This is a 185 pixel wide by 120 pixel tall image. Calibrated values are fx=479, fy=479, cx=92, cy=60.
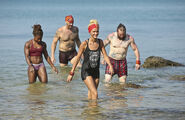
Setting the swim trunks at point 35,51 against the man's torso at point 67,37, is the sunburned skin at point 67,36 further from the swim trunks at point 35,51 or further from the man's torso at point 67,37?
the swim trunks at point 35,51

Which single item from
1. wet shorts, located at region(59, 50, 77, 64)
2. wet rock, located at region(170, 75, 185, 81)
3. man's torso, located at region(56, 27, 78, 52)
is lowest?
wet rock, located at region(170, 75, 185, 81)

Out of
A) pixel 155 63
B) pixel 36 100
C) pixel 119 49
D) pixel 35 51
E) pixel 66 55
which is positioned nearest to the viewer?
pixel 36 100

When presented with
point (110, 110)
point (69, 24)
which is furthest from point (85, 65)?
point (69, 24)

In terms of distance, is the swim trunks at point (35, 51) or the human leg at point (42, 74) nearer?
the swim trunks at point (35, 51)

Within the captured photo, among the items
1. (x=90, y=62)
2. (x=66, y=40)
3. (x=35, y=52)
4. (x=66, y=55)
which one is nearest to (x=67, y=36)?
(x=66, y=40)

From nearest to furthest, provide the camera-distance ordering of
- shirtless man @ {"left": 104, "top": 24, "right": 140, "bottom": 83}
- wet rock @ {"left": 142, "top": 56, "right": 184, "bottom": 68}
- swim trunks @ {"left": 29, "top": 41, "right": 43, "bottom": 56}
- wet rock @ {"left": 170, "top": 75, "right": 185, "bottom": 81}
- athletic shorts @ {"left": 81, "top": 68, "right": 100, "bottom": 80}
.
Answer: athletic shorts @ {"left": 81, "top": 68, "right": 100, "bottom": 80}, swim trunks @ {"left": 29, "top": 41, "right": 43, "bottom": 56}, shirtless man @ {"left": 104, "top": 24, "right": 140, "bottom": 83}, wet rock @ {"left": 170, "top": 75, "right": 185, "bottom": 81}, wet rock @ {"left": 142, "top": 56, "right": 184, "bottom": 68}

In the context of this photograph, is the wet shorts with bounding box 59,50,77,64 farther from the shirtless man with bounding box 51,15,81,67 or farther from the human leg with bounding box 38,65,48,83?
the human leg with bounding box 38,65,48,83

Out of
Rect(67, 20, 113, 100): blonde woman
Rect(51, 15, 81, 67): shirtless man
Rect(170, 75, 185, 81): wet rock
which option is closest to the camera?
Rect(67, 20, 113, 100): blonde woman

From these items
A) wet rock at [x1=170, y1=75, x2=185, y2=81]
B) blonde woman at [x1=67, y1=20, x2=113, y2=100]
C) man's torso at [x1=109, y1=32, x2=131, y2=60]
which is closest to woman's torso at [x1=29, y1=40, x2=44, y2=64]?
man's torso at [x1=109, y1=32, x2=131, y2=60]

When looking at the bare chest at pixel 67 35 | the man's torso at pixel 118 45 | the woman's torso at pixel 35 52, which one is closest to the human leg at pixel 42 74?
the woman's torso at pixel 35 52

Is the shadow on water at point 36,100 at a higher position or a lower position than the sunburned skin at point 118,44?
lower

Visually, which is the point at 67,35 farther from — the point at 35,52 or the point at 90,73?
the point at 90,73

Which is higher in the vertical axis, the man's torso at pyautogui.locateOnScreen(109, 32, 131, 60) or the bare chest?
the bare chest

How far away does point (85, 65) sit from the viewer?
10656mm
